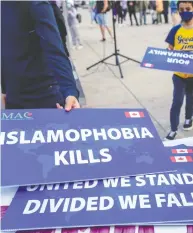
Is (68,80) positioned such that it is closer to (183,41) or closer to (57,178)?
(57,178)

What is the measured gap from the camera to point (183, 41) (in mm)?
3611

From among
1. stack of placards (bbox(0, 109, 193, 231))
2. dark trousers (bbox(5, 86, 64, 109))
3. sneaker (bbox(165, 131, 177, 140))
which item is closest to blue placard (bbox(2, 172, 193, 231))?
stack of placards (bbox(0, 109, 193, 231))

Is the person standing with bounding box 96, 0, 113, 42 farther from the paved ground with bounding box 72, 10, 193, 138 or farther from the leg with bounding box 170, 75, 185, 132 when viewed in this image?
the leg with bounding box 170, 75, 185, 132

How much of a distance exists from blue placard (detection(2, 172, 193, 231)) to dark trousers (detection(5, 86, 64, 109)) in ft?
2.78

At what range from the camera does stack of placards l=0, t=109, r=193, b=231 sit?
35.4 inches

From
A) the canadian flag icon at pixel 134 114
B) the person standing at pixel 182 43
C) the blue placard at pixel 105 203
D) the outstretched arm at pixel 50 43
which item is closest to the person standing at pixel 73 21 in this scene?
the person standing at pixel 182 43

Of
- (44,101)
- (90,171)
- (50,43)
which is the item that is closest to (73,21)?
(44,101)

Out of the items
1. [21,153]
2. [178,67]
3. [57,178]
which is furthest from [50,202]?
[178,67]

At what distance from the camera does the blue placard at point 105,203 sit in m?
0.88

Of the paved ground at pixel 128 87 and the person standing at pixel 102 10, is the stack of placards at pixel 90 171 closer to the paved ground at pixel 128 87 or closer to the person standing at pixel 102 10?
the paved ground at pixel 128 87

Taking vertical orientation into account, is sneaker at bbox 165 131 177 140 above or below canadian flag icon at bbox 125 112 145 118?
below

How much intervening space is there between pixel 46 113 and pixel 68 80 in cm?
43

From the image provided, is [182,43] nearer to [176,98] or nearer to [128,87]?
[176,98]

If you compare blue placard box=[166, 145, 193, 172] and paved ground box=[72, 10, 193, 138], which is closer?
blue placard box=[166, 145, 193, 172]
